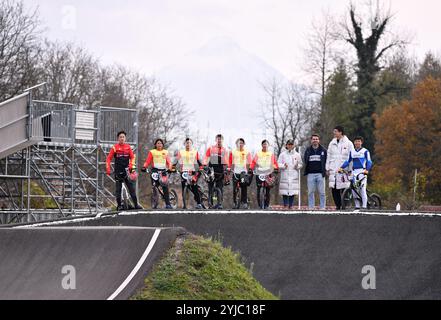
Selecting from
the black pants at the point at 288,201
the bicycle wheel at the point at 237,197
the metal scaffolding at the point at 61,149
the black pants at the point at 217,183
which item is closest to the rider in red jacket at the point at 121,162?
the black pants at the point at 217,183

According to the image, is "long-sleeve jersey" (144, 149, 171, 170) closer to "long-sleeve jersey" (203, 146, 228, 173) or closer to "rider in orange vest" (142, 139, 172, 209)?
"rider in orange vest" (142, 139, 172, 209)

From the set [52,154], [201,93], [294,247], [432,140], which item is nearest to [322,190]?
[294,247]

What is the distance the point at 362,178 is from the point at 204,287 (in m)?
10.7

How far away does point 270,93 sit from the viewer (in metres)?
66.4

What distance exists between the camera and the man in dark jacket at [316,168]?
86.1ft

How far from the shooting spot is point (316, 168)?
26266mm

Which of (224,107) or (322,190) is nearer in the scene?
(322,190)

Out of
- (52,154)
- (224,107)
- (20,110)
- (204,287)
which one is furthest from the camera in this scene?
(224,107)

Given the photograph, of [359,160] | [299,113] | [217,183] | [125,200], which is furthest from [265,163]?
[299,113]

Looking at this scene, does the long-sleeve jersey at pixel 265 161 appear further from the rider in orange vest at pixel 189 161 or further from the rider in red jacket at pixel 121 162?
the rider in red jacket at pixel 121 162

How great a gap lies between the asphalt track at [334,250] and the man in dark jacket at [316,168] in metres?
3.22

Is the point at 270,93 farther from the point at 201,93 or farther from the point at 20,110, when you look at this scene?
the point at 201,93

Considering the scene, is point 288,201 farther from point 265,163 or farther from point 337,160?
point 337,160

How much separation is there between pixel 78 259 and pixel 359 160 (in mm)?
10408
